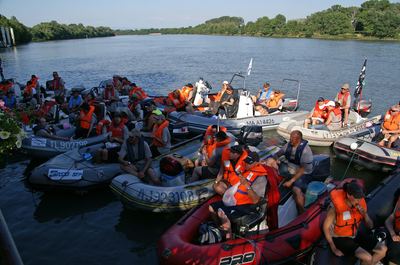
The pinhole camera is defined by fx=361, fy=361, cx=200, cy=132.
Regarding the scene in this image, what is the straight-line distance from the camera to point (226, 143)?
6.38 meters

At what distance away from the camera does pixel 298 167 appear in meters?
5.88

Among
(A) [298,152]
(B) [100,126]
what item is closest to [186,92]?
(B) [100,126]

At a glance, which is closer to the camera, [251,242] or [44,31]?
[251,242]

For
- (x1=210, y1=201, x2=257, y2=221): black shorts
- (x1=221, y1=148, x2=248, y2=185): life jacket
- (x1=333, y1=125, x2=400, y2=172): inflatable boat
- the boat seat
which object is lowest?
(x1=333, y1=125, x2=400, y2=172): inflatable boat

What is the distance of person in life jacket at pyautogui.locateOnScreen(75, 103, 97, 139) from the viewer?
8.63 meters

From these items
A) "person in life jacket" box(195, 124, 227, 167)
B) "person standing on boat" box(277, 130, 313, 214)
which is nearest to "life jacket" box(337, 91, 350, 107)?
"person standing on boat" box(277, 130, 313, 214)

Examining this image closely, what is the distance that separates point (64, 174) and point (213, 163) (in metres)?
2.80

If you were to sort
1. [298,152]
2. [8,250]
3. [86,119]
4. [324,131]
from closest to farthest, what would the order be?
[8,250]
[298,152]
[86,119]
[324,131]

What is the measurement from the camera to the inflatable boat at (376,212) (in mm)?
4168

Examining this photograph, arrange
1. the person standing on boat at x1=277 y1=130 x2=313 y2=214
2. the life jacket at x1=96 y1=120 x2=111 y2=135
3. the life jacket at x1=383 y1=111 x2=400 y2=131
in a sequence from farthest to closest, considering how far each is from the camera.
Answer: the life jacket at x1=96 y1=120 x2=111 y2=135
the life jacket at x1=383 y1=111 x2=400 y2=131
the person standing on boat at x1=277 y1=130 x2=313 y2=214

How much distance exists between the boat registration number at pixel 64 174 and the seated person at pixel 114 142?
54cm

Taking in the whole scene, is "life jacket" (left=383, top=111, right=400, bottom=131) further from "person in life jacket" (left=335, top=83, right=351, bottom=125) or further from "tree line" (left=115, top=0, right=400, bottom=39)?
"tree line" (left=115, top=0, right=400, bottom=39)

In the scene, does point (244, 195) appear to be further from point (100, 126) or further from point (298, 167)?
point (100, 126)

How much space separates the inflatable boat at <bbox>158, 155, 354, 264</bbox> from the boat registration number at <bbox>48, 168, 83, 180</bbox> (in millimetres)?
2759
